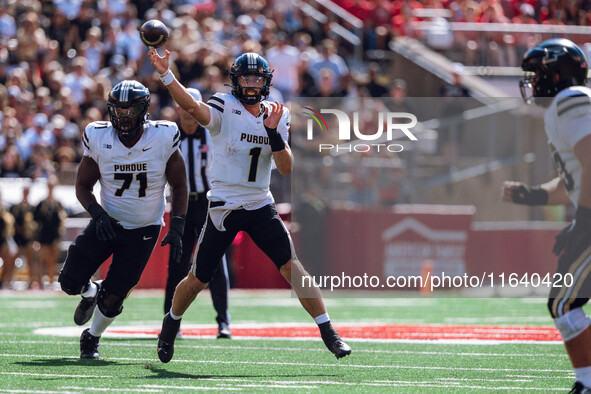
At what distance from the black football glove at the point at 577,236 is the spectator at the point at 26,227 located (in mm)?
12597

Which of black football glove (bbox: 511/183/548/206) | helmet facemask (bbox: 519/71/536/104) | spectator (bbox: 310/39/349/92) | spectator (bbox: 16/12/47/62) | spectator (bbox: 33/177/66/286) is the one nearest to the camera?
helmet facemask (bbox: 519/71/536/104)

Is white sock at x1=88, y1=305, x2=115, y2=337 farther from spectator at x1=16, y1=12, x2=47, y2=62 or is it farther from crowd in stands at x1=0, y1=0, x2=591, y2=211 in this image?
spectator at x1=16, y1=12, x2=47, y2=62

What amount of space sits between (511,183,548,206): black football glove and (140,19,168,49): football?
7.90 ft

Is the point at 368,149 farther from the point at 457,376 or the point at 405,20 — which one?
the point at 457,376

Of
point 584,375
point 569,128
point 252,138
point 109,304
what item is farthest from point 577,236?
point 109,304

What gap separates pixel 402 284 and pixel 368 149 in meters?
2.86

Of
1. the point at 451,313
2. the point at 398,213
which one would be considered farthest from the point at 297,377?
the point at 398,213

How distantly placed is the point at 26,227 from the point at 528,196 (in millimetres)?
12161

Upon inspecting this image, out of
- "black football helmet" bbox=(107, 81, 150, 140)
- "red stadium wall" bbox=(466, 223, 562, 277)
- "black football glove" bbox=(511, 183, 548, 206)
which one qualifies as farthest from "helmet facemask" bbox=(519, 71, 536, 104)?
"red stadium wall" bbox=(466, 223, 562, 277)

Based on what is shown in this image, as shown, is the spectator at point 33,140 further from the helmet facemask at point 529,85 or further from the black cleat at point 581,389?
the black cleat at point 581,389

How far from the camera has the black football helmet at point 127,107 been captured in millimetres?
7484

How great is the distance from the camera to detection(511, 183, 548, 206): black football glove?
6164 millimetres

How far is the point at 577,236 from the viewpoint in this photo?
5477mm

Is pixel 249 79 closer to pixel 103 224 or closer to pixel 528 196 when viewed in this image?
pixel 103 224
